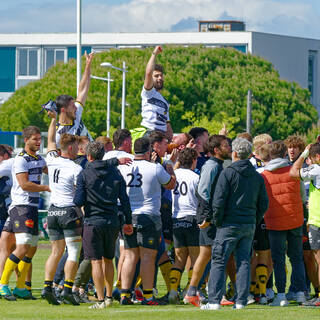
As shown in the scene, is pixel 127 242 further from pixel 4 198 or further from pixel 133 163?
pixel 4 198

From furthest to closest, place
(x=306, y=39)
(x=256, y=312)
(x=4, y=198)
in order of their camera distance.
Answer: (x=306, y=39)
(x=4, y=198)
(x=256, y=312)

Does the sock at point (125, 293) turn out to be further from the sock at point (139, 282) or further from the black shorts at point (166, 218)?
the black shorts at point (166, 218)

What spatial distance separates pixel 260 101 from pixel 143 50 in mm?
10107

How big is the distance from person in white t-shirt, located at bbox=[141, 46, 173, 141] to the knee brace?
7.76 ft

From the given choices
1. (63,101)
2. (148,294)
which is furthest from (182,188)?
(63,101)

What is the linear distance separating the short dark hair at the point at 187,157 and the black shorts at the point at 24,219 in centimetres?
230

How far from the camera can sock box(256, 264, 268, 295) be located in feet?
43.9

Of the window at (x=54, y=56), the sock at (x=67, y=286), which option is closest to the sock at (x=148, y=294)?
the sock at (x=67, y=286)

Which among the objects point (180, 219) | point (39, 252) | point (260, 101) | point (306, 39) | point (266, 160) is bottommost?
point (39, 252)

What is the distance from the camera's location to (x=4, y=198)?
15562 millimetres

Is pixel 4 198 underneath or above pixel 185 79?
underneath

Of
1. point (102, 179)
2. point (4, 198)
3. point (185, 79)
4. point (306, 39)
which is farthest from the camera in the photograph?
point (306, 39)

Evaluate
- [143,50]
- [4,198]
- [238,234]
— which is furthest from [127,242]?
[143,50]

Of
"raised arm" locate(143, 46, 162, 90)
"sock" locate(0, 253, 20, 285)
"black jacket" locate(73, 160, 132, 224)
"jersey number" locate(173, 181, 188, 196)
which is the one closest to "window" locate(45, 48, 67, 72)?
"raised arm" locate(143, 46, 162, 90)
